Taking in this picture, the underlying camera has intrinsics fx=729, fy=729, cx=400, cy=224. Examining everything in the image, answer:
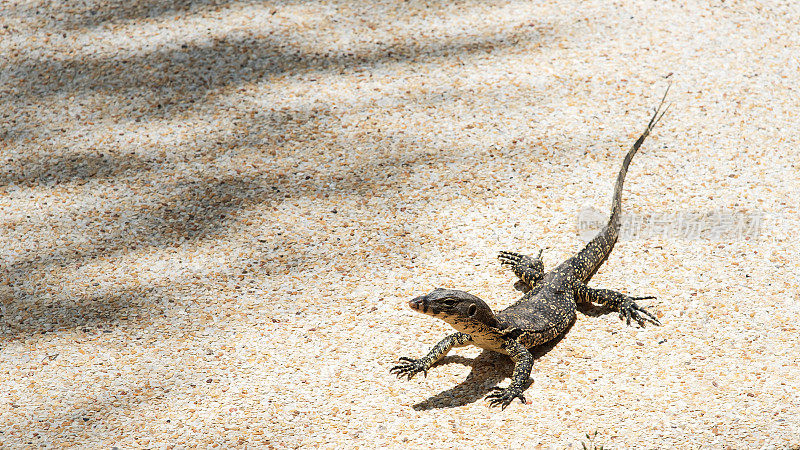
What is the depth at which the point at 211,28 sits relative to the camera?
15.5 ft

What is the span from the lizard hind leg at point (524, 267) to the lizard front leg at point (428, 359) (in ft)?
1.65

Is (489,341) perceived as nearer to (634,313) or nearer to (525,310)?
(525,310)

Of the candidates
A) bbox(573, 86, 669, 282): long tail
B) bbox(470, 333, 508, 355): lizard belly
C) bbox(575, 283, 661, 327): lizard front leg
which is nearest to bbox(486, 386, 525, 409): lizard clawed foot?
bbox(470, 333, 508, 355): lizard belly

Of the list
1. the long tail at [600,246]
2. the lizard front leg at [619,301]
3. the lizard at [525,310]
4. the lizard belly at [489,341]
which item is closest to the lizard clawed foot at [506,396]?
the lizard at [525,310]

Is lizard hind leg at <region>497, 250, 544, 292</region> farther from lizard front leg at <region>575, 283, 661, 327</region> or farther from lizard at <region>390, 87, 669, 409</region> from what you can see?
lizard front leg at <region>575, 283, 661, 327</region>

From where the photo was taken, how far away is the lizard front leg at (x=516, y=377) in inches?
105

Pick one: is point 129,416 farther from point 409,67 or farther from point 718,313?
point 409,67

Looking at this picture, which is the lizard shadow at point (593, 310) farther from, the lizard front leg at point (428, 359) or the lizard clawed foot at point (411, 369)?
the lizard clawed foot at point (411, 369)

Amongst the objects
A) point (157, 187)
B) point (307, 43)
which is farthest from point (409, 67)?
point (157, 187)

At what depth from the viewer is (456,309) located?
2.70 m

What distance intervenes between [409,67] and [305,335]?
6.90 ft

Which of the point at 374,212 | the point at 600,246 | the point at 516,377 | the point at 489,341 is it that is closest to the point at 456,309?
the point at 489,341

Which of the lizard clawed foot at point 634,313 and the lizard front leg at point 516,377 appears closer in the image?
the lizard front leg at point 516,377

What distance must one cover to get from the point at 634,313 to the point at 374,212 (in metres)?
1.32
